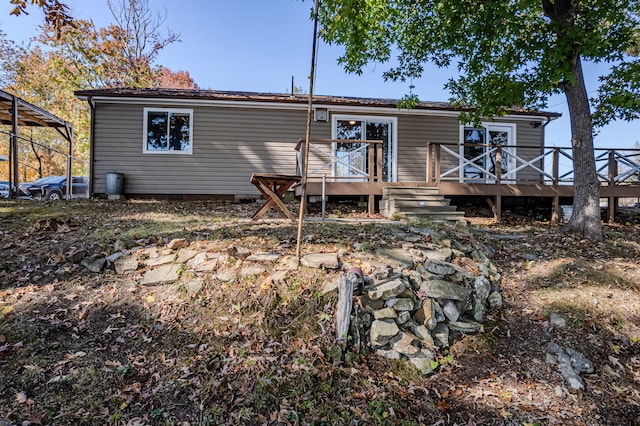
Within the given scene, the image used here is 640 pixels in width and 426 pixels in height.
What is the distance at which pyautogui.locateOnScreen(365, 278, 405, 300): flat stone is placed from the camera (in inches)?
120

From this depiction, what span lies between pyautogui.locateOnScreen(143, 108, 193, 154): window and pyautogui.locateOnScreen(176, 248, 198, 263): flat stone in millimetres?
5737

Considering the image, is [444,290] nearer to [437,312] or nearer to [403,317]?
[437,312]

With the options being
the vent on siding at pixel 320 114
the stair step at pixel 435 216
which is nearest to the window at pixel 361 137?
the vent on siding at pixel 320 114

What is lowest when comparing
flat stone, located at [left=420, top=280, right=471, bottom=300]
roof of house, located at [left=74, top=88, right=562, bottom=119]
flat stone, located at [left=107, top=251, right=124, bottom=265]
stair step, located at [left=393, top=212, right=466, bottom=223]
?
flat stone, located at [left=420, top=280, right=471, bottom=300]

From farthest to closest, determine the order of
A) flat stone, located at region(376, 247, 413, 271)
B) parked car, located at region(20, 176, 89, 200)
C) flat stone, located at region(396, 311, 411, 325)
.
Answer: parked car, located at region(20, 176, 89, 200) < flat stone, located at region(376, 247, 413, 271) < flat stone, located at region(396, 311, 411, 325)

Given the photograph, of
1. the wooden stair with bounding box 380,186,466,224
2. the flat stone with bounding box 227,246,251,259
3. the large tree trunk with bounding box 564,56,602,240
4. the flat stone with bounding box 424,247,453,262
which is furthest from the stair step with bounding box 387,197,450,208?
the flat stone with bounding box 227,246,251,259

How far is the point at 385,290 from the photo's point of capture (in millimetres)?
3088

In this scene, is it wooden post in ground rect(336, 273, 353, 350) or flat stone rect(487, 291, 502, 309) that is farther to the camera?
flat stone rect(487, 291, 502, 309)

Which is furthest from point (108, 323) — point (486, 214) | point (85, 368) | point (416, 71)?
point (486, 214)

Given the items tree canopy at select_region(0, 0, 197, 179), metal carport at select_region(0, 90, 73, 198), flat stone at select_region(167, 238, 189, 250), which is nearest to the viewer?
flat stone at select_region(167, 238, 189, 250)

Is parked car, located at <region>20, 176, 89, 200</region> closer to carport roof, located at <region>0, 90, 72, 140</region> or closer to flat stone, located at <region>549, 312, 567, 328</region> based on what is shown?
carport roof, located at <region>0, 90, 72, 140</region>

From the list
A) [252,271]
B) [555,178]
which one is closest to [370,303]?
[252,271]

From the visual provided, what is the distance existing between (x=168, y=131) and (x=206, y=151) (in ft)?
3.52

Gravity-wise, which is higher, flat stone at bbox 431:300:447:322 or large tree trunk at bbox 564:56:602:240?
large tree trunk at bbox 564:56:602:240
